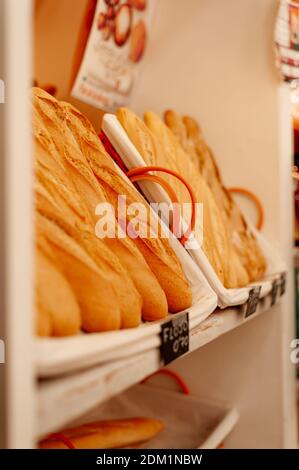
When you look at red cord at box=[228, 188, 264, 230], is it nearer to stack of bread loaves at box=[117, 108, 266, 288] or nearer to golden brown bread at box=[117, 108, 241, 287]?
stack of bread loaves at box=[117, 108, 266, 288]

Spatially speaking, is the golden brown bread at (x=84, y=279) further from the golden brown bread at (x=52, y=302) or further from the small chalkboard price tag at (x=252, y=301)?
the small chalkboard price tag at (x=252, y=301)

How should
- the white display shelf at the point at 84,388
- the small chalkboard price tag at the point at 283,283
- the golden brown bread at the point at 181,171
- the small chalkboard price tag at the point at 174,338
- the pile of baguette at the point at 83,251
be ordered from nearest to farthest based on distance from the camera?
the white display shelf at the point at 84,388, the pile of baguette at the point at 83,251, the small chalkboard price tag at the point at 174,338, the golden brown bread at the point at 181,171, the small chalkboard price tag at the point at 283,283

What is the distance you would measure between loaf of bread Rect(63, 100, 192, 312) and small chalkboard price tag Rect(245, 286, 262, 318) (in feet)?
0.93

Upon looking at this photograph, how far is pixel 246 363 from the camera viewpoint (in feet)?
5.04

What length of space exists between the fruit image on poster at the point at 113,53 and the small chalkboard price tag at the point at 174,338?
921mm

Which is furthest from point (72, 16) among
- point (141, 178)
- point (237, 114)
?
point (141, 178)

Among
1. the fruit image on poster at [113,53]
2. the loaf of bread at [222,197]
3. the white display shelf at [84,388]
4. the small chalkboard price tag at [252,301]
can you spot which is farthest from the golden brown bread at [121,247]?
the fruit image on poster at [113,53]

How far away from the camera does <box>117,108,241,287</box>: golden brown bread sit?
103 centimetres

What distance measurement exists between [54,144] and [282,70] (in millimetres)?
942

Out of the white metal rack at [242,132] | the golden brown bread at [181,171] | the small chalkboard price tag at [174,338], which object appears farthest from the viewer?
the white metal rack at [242,132]

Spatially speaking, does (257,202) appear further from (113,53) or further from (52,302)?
(52,302)

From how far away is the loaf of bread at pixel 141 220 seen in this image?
823mm

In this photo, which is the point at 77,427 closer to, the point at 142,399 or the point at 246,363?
the point at 142,399

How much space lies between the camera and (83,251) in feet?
2.03
